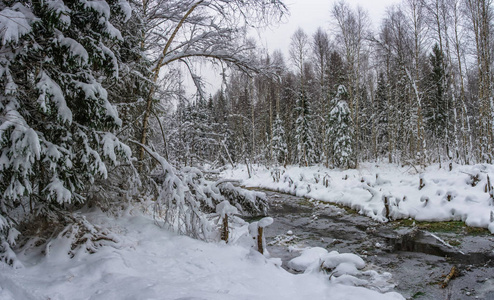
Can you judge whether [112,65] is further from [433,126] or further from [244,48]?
[433,126]

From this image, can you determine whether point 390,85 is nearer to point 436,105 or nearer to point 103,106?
point 436,105

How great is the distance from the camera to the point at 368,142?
3225 cm

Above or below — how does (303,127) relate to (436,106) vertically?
below

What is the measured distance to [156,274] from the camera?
11.7 ft

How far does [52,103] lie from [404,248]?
295 inches

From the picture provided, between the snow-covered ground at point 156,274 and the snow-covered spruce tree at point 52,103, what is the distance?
27.4 inches

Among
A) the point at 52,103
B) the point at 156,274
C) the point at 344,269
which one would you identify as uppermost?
the point at 52,103

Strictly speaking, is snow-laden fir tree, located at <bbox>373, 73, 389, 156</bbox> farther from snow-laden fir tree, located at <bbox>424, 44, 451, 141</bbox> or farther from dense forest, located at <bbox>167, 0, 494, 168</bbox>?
snow-laden fir tree, located at <bbox>424, 44, 451, 141</bbox>

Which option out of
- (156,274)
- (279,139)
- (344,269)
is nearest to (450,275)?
(344,269)

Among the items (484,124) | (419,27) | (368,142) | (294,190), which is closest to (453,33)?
(419,27)

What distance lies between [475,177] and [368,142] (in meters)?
24.6

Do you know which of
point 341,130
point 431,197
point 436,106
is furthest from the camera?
point 436,106

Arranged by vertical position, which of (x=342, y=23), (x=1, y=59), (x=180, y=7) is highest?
(x=342, y=23)

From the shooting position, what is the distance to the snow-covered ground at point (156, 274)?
3002 millimetres
